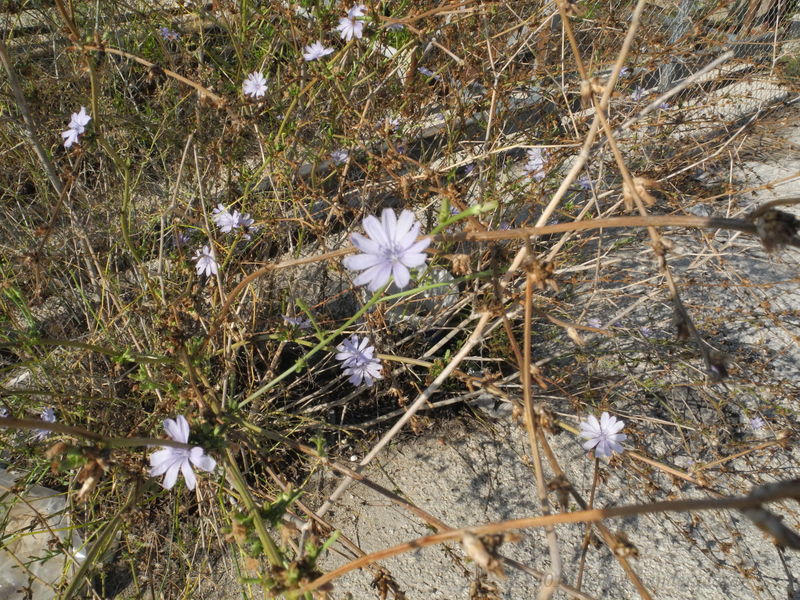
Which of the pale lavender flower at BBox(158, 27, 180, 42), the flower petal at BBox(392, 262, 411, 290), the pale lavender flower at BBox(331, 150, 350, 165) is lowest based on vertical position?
the flower petal at BBox(392, 262, 411, 290)

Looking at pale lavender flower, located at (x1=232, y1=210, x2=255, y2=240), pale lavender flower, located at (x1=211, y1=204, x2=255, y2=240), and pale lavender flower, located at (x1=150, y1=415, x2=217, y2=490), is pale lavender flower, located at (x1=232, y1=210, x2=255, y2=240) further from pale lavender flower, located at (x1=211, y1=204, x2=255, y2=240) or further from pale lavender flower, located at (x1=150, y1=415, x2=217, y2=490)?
pale lavender flower, located at (x1=150, y1=415, x2=217, y2=490)

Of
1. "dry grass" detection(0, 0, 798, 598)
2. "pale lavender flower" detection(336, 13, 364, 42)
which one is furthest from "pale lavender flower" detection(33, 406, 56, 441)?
"pale lavender flower" detection(336, 13, 364, 42)

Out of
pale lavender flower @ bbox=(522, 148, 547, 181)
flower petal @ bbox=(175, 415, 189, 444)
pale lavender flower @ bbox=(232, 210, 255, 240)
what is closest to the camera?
flower petal @ bbox=(175, 415, 189, 444)

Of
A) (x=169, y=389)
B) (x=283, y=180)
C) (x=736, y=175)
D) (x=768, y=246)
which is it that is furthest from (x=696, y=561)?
(x=736, y=175)

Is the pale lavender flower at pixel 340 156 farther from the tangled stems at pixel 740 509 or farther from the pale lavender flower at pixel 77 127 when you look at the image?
the tangled stems at pixel 740 509

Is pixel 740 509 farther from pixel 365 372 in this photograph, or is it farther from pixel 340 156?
pixel 340 156

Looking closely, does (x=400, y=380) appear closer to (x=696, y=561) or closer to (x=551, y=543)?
(x=696, y=561)
